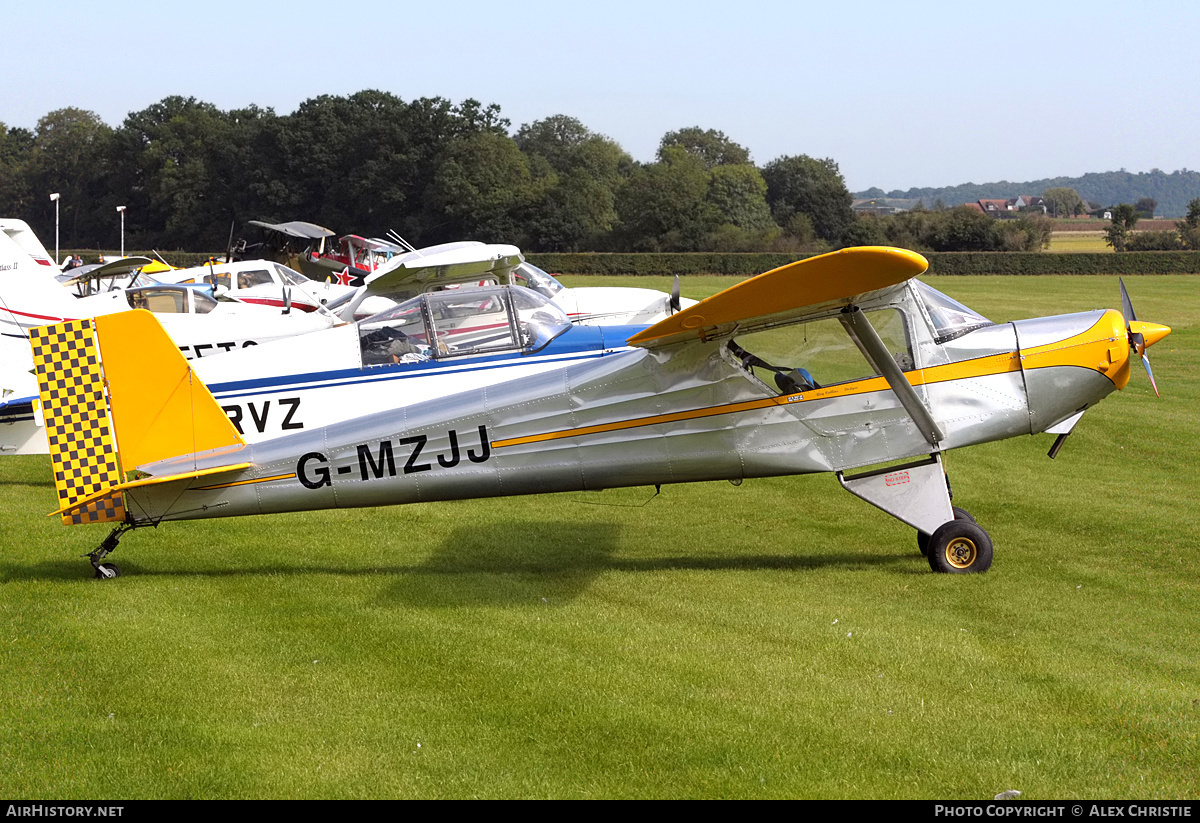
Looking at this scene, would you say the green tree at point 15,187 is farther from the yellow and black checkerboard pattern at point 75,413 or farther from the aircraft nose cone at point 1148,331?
the aircraft nose cone at point 1148,331

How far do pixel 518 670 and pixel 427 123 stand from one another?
8953 centimetres

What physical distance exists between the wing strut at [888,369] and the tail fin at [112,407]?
442 cm

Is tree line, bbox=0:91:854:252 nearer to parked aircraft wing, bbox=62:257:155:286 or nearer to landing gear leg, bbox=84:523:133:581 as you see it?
parked aircraft wing, bbox=62:257:155:286

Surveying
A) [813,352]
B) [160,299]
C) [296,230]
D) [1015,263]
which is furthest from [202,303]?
[1015,263]

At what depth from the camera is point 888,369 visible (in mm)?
7875

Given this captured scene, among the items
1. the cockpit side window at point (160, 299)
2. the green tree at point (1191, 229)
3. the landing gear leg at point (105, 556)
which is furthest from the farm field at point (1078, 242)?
the landing gear leg at point (105, 556)

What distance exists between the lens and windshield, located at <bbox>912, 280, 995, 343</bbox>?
26.8ft

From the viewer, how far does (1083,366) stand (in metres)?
8.02

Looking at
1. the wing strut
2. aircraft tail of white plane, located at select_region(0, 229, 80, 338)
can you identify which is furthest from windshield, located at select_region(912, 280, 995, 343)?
aircraft tail of white plane, located at select_region(0, 229, 80, 338)

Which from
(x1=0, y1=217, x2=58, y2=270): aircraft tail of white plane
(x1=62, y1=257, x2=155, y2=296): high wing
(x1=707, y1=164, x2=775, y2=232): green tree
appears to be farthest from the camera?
(x1=707, y1=164, x2=775, y2=232): green tree

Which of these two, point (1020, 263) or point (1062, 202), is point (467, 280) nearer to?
point (1020, 263)

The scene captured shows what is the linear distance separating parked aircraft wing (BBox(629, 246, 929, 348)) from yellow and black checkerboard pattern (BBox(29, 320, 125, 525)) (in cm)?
373
